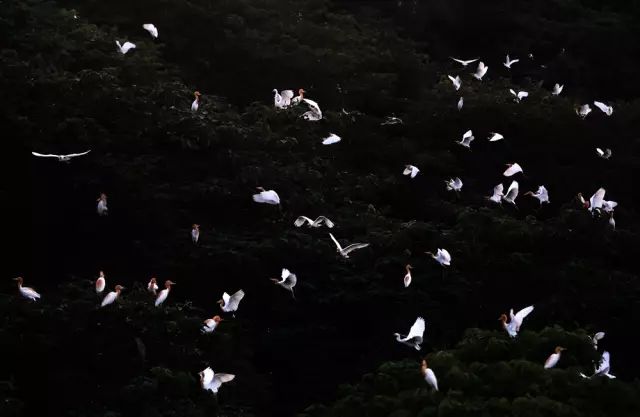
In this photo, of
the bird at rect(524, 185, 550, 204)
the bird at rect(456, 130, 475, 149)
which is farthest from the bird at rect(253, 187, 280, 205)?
the bird at rect(456, 130, 475, 149)

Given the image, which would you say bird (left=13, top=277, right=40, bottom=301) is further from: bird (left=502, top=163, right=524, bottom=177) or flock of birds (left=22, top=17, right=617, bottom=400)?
bird (left=502, top=163, right=524, bottom=177)

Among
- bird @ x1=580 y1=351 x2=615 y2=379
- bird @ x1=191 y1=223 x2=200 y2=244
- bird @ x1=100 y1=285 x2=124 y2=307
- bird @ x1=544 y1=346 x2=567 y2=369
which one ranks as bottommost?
bird @ x1=191 y1=223 x2=200 y2=244

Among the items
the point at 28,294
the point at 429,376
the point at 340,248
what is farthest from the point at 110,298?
the point at 429,376

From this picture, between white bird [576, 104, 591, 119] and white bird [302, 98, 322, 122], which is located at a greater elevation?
white bird [302, 98, 322, 122]

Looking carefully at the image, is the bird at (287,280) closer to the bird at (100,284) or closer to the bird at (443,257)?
the bird at (443,257)

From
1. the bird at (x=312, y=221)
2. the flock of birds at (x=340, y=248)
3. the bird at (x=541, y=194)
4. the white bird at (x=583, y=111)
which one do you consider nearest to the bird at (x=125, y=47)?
the flock of birds at (x=340, y=248)
